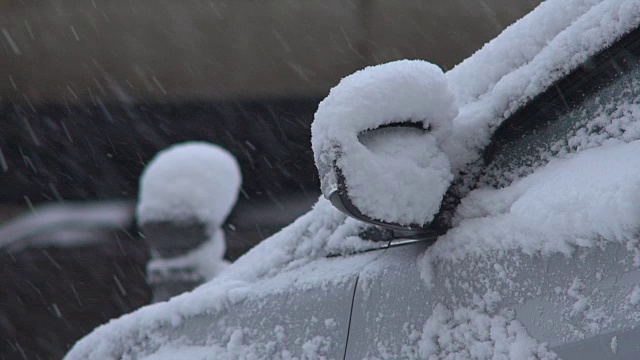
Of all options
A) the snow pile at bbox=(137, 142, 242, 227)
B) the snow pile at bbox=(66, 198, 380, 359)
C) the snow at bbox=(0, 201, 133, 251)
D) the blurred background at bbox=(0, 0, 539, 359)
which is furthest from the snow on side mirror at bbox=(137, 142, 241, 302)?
the snow at bbox=(0, 201, 133, 251)

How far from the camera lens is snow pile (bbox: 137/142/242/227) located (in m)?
4.68

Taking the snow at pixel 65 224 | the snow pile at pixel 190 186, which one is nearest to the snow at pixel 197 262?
the snow pile at pixel 190 186

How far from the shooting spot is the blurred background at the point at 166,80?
10625 mm

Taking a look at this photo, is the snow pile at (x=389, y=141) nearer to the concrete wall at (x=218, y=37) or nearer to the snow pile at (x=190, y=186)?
the snow pile at (x=190, y=186)

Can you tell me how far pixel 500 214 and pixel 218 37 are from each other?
381 inches

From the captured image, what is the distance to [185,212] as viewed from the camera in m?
4.75

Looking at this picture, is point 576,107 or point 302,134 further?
point 302,134

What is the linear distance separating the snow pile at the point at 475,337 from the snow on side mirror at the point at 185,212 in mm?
3312

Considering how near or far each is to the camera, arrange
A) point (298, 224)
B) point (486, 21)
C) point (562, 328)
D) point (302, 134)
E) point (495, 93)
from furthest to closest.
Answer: point (302, 134), point (486, 21), point (298, 224), point (495, 93), point (562, 328)

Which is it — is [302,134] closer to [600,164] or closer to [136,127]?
[136,127]

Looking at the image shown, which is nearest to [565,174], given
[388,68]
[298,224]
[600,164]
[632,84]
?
[600,164]

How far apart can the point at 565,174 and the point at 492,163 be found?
9.5 inches

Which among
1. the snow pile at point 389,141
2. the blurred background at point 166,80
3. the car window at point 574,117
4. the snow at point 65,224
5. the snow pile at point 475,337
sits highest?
the car window at point 574,117

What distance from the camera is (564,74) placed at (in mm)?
1377
